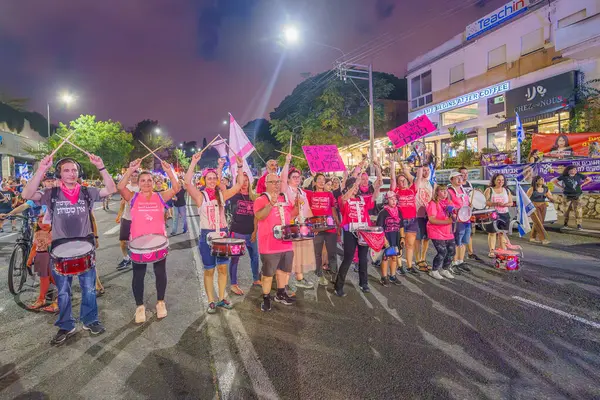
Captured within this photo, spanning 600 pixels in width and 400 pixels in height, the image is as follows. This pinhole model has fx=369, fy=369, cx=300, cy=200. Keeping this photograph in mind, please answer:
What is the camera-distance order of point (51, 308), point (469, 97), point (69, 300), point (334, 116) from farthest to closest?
point (334, 116) → point (469, 97) → point (51, 308) → point (69, 300)

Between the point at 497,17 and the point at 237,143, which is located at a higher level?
the point at 497,17

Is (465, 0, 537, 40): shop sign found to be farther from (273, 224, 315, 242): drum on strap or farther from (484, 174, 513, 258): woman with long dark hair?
(273, 224, 315, 242): drum on strap

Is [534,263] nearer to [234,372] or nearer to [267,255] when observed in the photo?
[267,255]

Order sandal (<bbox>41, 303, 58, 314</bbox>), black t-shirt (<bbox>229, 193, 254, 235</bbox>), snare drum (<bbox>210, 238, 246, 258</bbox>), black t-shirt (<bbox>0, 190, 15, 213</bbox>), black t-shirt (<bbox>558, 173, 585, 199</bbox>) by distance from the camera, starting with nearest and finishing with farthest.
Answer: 1. snare drum (<bbox>210, 238, 246, 258</bbox>)
2. sandal (<bbox>41, 303, 58, 314</bbox>)
3. black t-shirt (<bbox>229, 193, 254, 235</bbox>)
4. black t-shirt (<bbox>558, 173, 585, 199</bbox>)
5. black t-shirt (<bbox>0, 190, 15, 213</bbox>)

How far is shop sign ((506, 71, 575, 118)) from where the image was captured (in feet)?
55.0

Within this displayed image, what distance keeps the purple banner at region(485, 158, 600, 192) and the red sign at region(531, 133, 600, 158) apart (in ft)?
5.01

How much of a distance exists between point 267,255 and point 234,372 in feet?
5.74

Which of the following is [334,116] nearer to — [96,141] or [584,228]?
[584,228]

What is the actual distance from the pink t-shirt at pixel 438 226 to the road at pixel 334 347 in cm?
86

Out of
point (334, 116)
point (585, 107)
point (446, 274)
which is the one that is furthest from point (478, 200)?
point (334, 116)

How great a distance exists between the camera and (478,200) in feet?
26.3

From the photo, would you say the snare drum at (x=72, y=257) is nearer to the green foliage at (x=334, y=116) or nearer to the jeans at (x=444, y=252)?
the jeans at (x=444, y=252)

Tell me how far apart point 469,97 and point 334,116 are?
1046cm

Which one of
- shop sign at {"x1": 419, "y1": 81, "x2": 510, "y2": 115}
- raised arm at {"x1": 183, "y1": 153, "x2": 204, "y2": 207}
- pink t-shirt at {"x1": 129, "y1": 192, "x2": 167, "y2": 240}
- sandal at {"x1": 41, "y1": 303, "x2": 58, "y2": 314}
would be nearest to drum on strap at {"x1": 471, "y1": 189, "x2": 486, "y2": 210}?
raised arm at {"x1": 183, "y1": 153, "x2": 204, "y2": 207}
